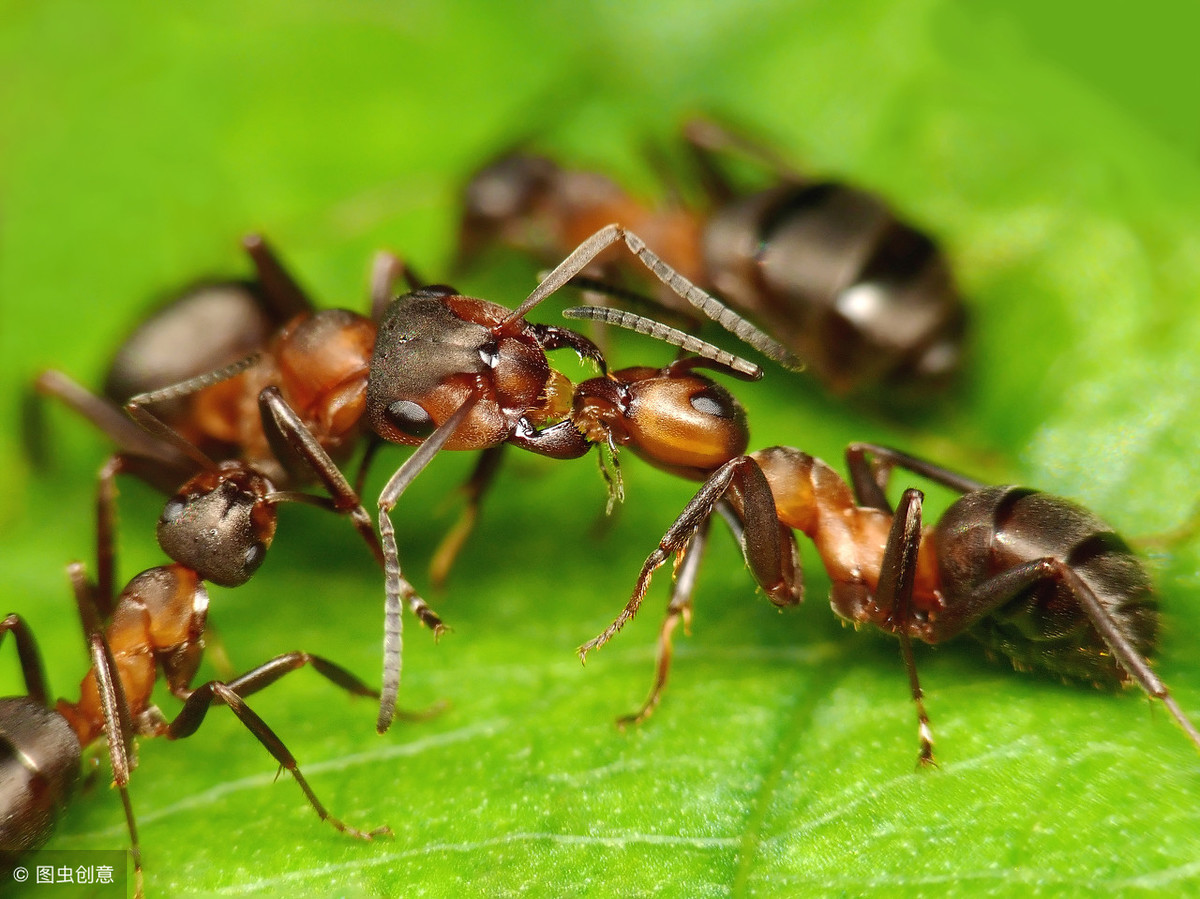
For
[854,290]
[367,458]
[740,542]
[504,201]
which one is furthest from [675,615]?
[504,201]

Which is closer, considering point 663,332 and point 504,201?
point 663,332

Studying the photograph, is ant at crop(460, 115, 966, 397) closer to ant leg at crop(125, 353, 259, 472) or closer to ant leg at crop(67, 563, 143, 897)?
ant leg at crop(125, 353, 259, 472)

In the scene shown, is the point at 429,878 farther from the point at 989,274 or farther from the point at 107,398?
the point at 989,274

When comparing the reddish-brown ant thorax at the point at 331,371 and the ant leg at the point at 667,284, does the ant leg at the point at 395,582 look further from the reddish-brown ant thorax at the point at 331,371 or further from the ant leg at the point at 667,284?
the reddish-brown ant thorax at the point at 331,371

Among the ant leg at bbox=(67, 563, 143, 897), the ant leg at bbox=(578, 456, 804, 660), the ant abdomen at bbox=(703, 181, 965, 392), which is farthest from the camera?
the ant abdomen at bbox=(703, 181, 965, 392)

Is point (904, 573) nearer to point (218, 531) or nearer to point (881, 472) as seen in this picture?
point (881, 472)

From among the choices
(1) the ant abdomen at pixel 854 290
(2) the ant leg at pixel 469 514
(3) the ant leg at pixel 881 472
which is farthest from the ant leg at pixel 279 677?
(1) the ant abdomen at pixel 854 290

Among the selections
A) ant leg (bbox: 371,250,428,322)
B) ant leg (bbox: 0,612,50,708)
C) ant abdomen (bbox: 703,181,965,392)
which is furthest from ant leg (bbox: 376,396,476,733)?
ant abdomen (bbox: 703,181,965,392)

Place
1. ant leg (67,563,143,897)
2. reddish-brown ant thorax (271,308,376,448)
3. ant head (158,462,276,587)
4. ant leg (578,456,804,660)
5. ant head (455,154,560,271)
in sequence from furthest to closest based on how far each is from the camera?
ant head (455,154,560,271)
reddish-brown ant thorax (271,308,376,448)
ant head (158,462,276,587)
ant leg (578,456,804,660)
ant leg (67,563,143,897)
